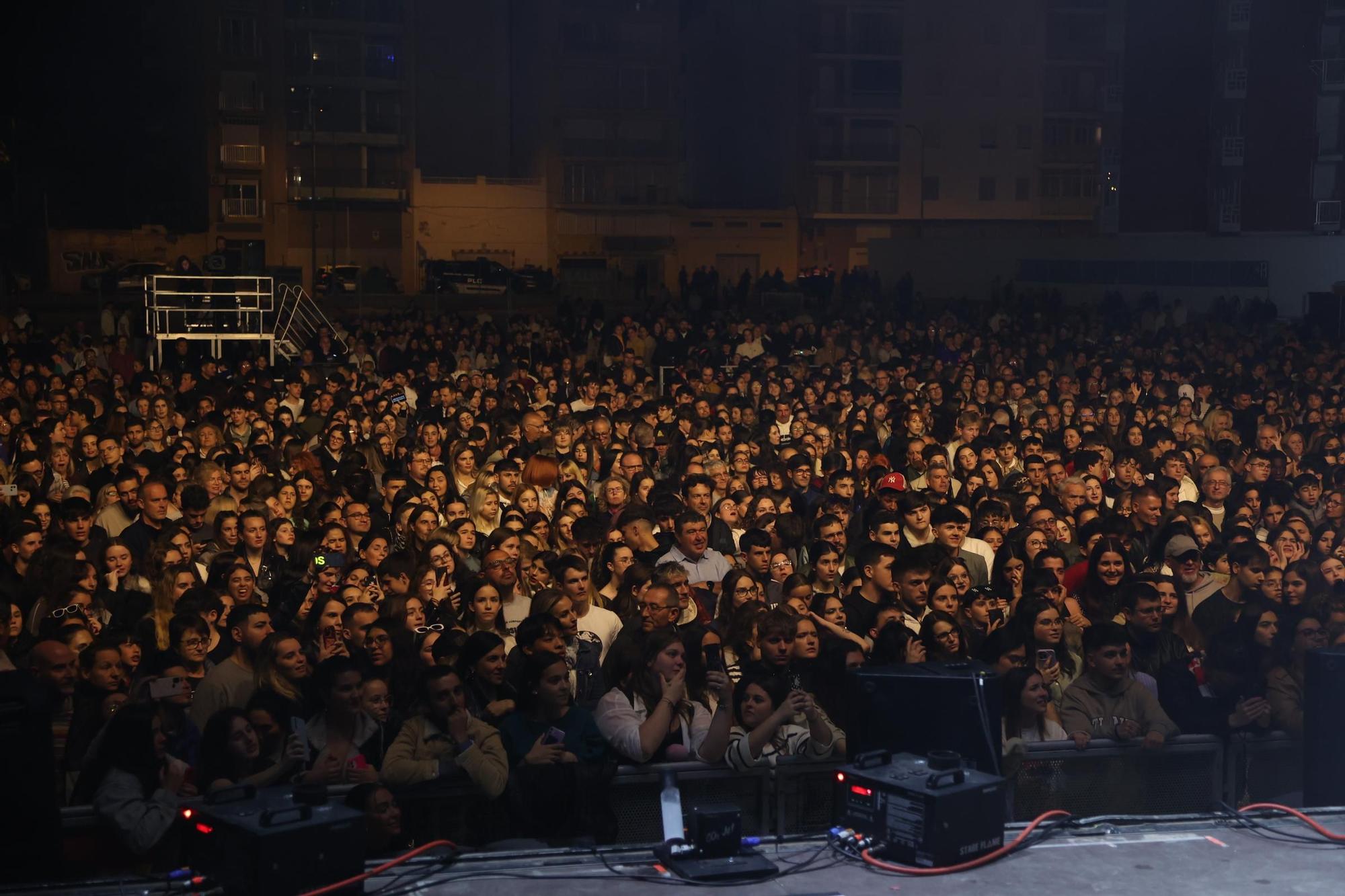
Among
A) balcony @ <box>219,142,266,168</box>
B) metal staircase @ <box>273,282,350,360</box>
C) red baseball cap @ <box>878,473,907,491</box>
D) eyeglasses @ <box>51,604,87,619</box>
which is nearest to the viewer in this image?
eyeglasses @ <box>51,604,87,619</box>

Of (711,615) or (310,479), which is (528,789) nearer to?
(711,615)

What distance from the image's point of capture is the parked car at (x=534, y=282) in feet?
129

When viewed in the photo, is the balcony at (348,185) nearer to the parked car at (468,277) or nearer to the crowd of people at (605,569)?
the parked car at (468,277)

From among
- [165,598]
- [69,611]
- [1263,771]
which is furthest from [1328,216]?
[69,611]

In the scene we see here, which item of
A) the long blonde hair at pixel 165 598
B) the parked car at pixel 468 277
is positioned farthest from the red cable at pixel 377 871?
the parked car at pixel 468 277

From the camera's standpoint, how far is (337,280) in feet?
136

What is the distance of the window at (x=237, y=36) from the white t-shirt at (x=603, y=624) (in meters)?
43.2

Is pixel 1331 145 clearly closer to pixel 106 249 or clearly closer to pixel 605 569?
pixel 106 249

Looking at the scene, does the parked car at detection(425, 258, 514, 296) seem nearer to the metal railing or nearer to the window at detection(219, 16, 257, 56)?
the window at detection(219, 16, 257, 56)

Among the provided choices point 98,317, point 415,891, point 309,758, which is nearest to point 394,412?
point 309,758

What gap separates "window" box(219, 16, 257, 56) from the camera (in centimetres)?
4712

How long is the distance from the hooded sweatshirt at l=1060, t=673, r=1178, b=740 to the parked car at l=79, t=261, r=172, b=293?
1332 inches

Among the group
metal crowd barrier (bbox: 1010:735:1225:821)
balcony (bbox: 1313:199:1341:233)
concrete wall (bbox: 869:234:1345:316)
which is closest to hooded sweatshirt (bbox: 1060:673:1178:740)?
metal crowd barrier (bbox: 1010:735:1225:821)

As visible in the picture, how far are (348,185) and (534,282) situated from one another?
36.6 feet
